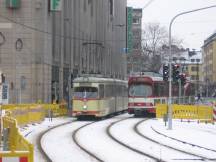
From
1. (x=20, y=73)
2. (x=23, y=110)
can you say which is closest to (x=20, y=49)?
(x=20, y=73)

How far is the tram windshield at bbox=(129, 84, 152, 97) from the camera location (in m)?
48.6

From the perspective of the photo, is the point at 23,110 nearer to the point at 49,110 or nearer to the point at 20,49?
the point at 49,110

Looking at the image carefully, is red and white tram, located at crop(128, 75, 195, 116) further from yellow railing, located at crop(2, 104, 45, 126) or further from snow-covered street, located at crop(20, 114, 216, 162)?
snow-covered street, located at crop(20, 114, 216, 162)

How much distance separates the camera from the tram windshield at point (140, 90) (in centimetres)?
4862

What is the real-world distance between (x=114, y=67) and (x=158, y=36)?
10.8 meters

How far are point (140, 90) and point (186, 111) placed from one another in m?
3.94

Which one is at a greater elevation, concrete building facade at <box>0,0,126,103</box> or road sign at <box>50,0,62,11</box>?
road sign at <box>50,0,62,11</box>

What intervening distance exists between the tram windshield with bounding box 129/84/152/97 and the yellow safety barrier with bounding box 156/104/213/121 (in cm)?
158

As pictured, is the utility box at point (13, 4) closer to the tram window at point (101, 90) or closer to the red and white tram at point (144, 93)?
the red and white tram at point (144, 93)

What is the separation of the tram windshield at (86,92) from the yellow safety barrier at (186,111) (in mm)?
5803

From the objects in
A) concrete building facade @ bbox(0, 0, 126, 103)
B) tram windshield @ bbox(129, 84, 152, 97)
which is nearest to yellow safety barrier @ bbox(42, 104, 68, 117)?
concrete building facade @ bbox(0, 0, 126, 103)

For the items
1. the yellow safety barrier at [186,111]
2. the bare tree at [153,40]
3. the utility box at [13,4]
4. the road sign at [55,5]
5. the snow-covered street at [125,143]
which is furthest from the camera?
the bare tree at [153,40]

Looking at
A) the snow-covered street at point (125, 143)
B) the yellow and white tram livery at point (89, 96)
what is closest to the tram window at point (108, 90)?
the yellow and white tram livery at point (89, 96)

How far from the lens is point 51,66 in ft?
200
